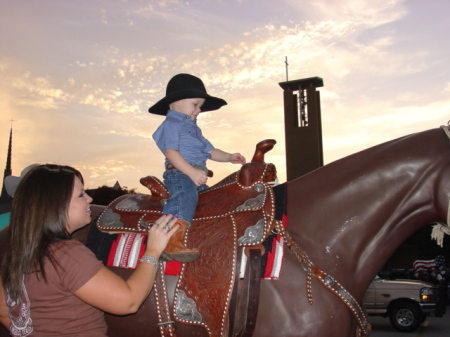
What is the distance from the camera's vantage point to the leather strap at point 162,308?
253cm

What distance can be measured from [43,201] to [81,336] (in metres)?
0.65

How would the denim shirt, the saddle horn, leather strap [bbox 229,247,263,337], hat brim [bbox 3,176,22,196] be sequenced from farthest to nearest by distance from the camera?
hat brim [bbox 3,176,22,196]
the denim shirt
the saddle horn
leather strap [bbox 229,247,263,337]

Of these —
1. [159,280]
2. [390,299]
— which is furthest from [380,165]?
[390,299]

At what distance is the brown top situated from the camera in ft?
6.41

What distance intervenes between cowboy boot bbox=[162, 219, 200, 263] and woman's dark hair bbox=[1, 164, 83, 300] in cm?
62

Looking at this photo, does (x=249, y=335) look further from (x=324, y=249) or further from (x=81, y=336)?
(x=81, y=336)

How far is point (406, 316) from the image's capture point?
11.2 m

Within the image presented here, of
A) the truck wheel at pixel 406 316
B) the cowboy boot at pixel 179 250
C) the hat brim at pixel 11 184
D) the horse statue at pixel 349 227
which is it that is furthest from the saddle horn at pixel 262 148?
the truck wheel at pixel 406 316

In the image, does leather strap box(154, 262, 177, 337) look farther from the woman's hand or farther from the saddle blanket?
the woman's hand

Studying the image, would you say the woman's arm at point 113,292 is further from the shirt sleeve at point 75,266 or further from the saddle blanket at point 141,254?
the saddle blanket at point 141,254

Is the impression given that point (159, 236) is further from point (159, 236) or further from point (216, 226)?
point (216, 226)

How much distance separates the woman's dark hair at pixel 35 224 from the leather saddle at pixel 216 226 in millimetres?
767

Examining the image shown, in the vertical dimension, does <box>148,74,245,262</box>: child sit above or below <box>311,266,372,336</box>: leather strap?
above

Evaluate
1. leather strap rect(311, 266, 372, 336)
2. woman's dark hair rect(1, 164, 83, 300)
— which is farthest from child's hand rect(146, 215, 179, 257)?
leather strap rect(311, 266, 372, 336)
